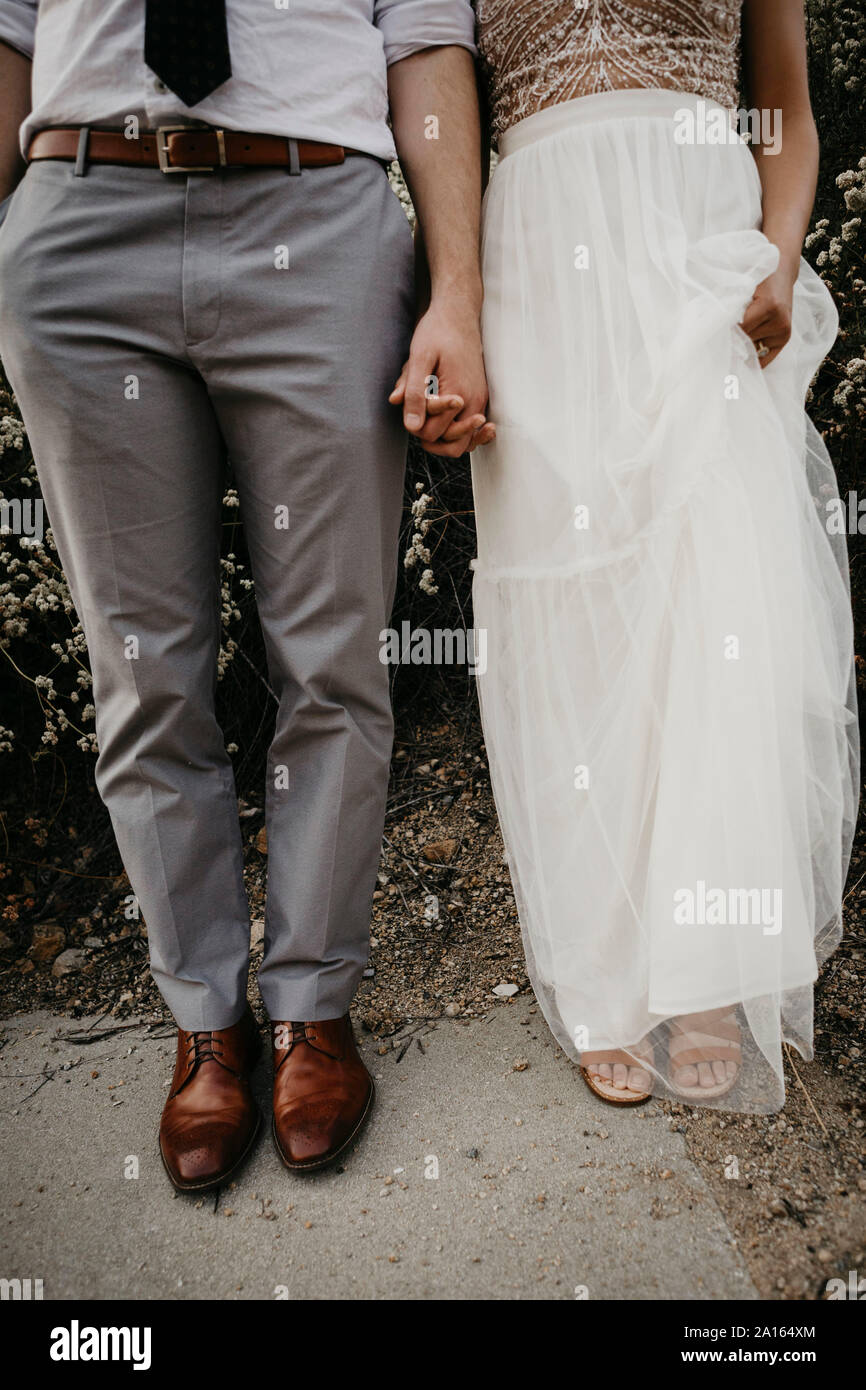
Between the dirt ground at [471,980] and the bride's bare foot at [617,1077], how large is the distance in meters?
0.06

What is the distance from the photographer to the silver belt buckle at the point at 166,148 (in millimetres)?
1091

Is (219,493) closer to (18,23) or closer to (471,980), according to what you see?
(18,23)

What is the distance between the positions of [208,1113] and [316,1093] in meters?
0.17

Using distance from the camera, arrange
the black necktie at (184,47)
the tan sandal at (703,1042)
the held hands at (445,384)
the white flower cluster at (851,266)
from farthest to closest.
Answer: the white flower cluster at (851,266)
the tan sandal at (703,1042)
the held hands at (445,384)
the black necktie at (184,47)

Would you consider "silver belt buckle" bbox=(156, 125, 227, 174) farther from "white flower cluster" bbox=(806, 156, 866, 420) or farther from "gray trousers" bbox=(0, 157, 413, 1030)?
"white flower cluster" bbox=(806, 156, 866, 420)

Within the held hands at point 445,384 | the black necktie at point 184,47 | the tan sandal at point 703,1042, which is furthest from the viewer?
the tan sandal at point 703,1042

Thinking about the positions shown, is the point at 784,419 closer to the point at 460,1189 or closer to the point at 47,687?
the point at 460,1189

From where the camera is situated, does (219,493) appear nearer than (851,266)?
Yes

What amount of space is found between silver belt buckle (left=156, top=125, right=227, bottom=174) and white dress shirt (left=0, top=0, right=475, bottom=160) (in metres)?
0.01

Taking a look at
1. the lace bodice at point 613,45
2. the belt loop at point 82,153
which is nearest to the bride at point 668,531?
the lace bodice at point 613,45

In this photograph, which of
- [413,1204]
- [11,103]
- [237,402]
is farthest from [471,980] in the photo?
[11,103]

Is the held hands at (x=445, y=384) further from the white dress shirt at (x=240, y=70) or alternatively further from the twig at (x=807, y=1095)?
the twig at (x=807, y=1095)

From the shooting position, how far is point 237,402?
120cm

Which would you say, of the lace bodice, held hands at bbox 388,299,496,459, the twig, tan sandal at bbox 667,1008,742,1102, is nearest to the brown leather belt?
held hands at bbox 388,299,496,459
